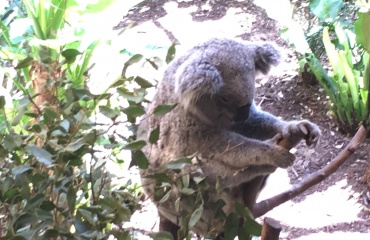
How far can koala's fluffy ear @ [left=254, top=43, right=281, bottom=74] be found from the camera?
5.05 feet

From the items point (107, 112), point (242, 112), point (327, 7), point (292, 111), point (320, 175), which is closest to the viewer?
point (107, 112)

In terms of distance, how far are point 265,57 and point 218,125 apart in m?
0.23

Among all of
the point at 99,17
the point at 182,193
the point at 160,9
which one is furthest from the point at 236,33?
the point at 182,193

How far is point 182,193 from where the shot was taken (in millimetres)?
1071

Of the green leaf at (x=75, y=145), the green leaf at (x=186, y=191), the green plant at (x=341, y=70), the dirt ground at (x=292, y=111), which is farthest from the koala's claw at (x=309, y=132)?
the green plant at (x=341, y=70)

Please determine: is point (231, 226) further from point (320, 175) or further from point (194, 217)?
point (320, 175)

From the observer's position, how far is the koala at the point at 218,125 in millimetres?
1381

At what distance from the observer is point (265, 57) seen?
1.54m

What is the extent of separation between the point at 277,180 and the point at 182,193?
1608mm

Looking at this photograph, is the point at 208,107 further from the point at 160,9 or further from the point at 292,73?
the point at 160,9

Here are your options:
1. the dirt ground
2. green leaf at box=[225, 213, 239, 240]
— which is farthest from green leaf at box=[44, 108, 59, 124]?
the dirt ground

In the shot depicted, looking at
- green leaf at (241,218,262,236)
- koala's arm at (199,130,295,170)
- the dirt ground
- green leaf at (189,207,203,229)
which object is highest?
green leaf at (189,207,203,229)

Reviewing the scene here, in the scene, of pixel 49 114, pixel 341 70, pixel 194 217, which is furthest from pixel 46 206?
pixel 341 70

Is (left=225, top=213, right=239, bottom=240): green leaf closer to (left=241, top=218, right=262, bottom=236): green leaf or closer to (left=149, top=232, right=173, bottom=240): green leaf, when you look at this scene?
(left=241, top=218, right=262, bottom=236): green leaf
